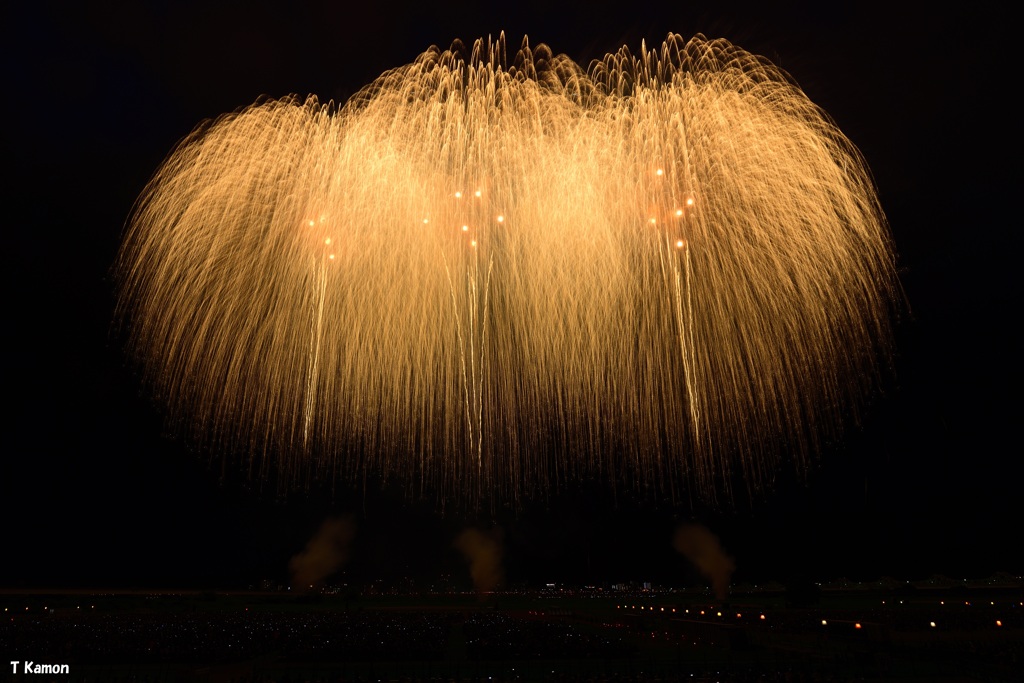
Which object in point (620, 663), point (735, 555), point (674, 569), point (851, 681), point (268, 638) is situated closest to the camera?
point (851, 681)

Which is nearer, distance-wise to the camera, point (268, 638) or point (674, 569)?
point (268, 638)

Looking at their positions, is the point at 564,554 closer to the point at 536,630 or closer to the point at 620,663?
the point at 536,630

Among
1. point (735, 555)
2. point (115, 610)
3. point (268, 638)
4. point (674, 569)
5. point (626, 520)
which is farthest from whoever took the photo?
point (626, 520)

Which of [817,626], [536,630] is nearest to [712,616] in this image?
[817,626]

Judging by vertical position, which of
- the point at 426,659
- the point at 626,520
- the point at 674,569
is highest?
the point at 426,659

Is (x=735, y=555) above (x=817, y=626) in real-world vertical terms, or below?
below

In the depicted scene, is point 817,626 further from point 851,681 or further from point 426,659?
point 426,659

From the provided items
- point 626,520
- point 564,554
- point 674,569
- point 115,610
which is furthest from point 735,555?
point 115,610

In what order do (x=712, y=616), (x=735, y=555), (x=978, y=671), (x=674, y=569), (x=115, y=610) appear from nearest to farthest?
(x=978, y=671)
(x=712, y=616)
(x=115, y=610)
(x=735, y=555)
(x=674, y=569)

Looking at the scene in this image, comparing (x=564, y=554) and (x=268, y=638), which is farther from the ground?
(x=268, y=638)
